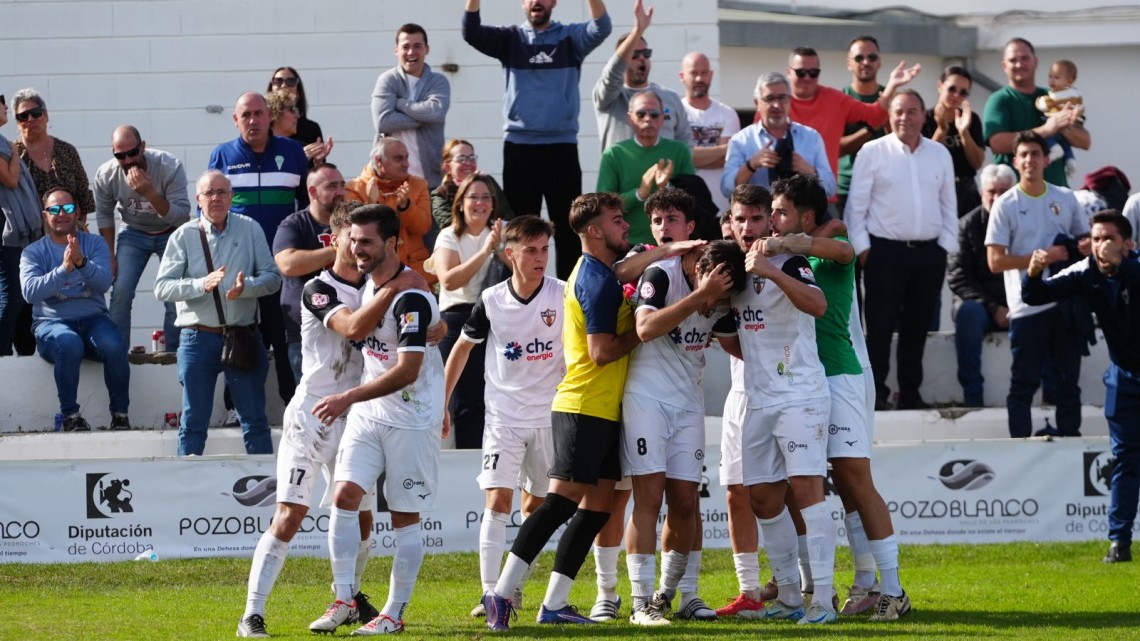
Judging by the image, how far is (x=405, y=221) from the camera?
1192cm

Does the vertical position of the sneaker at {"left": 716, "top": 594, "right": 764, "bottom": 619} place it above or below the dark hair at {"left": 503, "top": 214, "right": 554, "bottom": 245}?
below

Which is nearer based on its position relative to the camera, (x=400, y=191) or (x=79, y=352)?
(x=400, y=191)

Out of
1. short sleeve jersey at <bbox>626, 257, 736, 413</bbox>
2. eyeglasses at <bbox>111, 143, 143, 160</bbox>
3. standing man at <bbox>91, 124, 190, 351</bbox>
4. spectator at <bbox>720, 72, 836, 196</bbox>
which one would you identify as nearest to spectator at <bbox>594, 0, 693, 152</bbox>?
spectator at <bbox>720, 72, 836, 196</bbox>

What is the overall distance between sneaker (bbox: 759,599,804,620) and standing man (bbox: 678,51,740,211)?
16.7ft

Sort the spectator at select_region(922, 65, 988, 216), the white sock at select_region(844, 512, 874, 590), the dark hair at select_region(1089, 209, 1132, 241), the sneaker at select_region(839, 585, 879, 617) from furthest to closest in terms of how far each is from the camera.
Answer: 1. the spectator at select_region(922, 65, 988, 216)
2. the dark hair at select_region(1089, 209, 1132, 241)
3. the white sock at select_region(844, 512, 874, 590)
4. the sneaker at select_region(839, 585, 879, 617)

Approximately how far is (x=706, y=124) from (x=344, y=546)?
21.0 feet

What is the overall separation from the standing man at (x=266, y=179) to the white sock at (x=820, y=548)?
17.9ft

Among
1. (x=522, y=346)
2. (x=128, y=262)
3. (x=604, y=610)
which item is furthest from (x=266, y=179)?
(x=604, y=610)

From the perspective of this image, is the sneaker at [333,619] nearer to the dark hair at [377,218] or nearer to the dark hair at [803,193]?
the dark hair at [377,218]

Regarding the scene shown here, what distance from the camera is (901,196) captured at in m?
12.4

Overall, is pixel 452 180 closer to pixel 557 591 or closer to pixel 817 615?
pixel 557 591

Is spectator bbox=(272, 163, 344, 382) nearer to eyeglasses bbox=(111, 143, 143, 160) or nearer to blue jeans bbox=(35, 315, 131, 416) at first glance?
blue jeans bbox=(35, 315, 131, 416)

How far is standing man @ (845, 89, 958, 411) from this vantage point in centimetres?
1247

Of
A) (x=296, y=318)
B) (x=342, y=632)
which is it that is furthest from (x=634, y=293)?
(x=296, y=318)
